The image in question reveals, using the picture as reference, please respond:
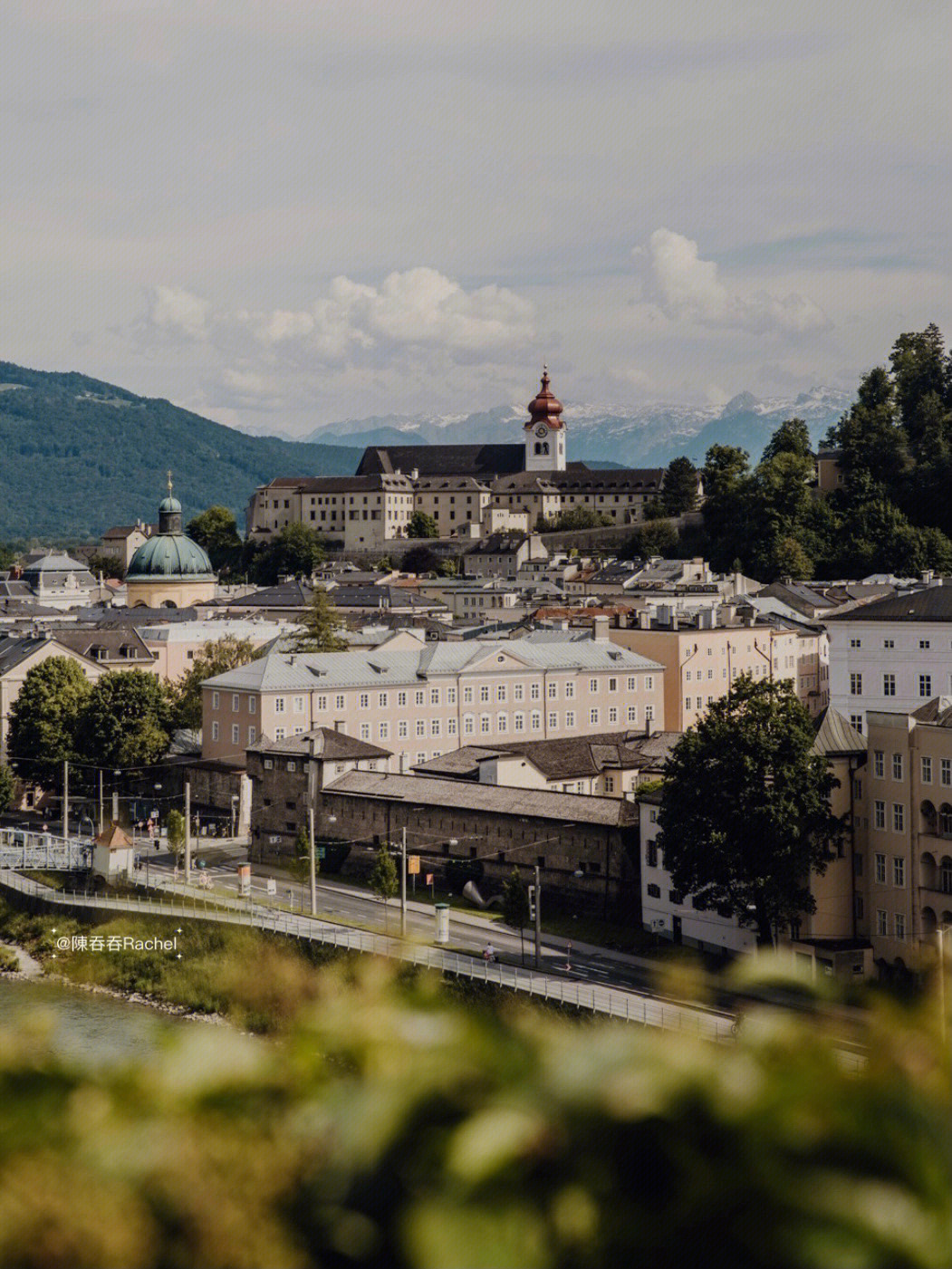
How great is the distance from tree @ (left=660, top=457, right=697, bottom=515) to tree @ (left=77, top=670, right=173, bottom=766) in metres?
66.0

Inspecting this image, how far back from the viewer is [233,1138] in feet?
11.4

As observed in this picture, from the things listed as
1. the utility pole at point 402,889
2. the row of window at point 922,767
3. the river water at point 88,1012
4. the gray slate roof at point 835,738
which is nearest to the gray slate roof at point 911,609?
the utility pole at point 402,889

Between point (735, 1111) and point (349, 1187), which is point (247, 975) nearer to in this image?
point (349, 1187)

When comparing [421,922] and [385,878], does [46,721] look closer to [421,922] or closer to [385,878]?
[385,878]

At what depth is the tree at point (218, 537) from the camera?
13475 centimetres

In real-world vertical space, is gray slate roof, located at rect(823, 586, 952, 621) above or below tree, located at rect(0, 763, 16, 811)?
above

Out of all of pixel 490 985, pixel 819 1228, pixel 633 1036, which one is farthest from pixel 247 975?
pixel 490 985

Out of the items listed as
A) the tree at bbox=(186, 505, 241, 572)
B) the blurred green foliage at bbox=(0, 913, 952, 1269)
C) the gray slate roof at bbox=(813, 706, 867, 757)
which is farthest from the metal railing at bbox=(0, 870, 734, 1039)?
the tree at bbox=(186, 505, 241, 572)

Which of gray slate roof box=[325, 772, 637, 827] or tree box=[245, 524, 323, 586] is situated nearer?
gray slate roof box=[325, 772, 637, 827]

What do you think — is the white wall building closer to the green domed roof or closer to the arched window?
the arched window

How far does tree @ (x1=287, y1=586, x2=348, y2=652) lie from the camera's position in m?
65.9

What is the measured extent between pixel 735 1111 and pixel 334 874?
42976 mm

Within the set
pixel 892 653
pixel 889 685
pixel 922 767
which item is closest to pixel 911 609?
Result: pixel 892 653

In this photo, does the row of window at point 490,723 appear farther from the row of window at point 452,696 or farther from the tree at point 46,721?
the tree at point 46,721
